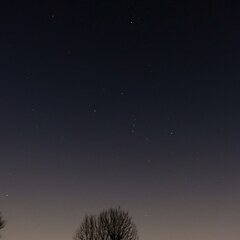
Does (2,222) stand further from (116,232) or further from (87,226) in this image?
(116,232)

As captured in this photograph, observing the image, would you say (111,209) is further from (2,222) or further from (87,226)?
(2,222)

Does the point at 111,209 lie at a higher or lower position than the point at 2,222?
lower

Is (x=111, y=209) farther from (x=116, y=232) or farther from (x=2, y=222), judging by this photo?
(x=2, y=222)

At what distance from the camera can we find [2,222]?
61.8 m

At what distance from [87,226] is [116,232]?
3947 mm

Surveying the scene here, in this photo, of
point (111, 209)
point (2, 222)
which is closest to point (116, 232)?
point (111, 209)

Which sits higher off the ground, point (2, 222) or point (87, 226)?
point (2, 222)

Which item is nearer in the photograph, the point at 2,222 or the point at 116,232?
the point at 116,232

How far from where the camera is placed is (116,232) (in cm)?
5362

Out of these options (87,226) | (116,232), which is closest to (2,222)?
(87,226)

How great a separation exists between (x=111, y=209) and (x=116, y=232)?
296 centimetres

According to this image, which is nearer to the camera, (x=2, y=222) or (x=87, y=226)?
(x=87, y=226)

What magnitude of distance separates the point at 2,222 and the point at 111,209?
1769cm

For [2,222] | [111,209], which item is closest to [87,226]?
[111,209]
